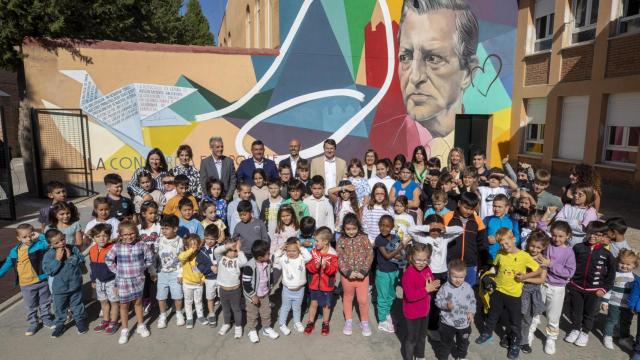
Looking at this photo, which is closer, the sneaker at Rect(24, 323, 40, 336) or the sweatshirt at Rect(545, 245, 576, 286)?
the sweatshirt at Rect(545, 245, 576, 286)

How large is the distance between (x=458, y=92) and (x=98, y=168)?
11.0 m

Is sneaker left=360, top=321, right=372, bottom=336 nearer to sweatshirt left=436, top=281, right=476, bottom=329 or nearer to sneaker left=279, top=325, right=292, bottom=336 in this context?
sneaker left=279, top=325, right=292, bottom=336

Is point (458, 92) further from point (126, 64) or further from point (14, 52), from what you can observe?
point (14, 52)

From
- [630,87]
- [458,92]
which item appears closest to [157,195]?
[458,92]

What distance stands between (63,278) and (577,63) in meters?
14.0

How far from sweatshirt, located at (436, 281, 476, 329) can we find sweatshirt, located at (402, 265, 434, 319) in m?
0.14

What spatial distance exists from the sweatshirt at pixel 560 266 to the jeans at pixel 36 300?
17.6ft

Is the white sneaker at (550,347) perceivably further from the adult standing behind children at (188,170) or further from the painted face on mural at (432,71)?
the painted face on mural at (432,71)

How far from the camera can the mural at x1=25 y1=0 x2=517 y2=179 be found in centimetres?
945

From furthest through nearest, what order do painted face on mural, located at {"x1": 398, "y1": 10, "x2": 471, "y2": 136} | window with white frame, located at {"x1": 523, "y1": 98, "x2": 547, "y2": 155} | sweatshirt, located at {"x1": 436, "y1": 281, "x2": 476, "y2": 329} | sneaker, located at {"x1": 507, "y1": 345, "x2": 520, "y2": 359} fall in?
window with white frame, located at {"x1": 523, "y1": 98, "x2": 547, "y2": 155} < painted face on mural, located at {"x1": 398, "y1": 10, "x2": 471, "y2": 136} < sneaker, located at {"x1": 507, "y1": 345, "x2": 520, "y2": 359} < sweatshirt, located at {"x1": 436, "y1": 281, "x2": 476, "y2": 329}

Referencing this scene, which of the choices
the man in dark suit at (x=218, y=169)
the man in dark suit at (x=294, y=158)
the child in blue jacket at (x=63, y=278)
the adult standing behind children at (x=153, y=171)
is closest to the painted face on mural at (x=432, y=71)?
the man in dark suit at (x=294, y=158)

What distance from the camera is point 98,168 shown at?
970 centimetres

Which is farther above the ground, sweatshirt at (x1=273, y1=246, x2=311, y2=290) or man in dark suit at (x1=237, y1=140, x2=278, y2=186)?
man in dark suit at (x1=237, y1=140, x2=278, y2=186)

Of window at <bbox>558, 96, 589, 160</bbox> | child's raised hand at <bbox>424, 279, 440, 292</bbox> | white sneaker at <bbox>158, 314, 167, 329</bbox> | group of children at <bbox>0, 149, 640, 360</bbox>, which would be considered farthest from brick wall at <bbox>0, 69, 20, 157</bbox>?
window at <bbox>558, 96, 589, 160</bbox>
